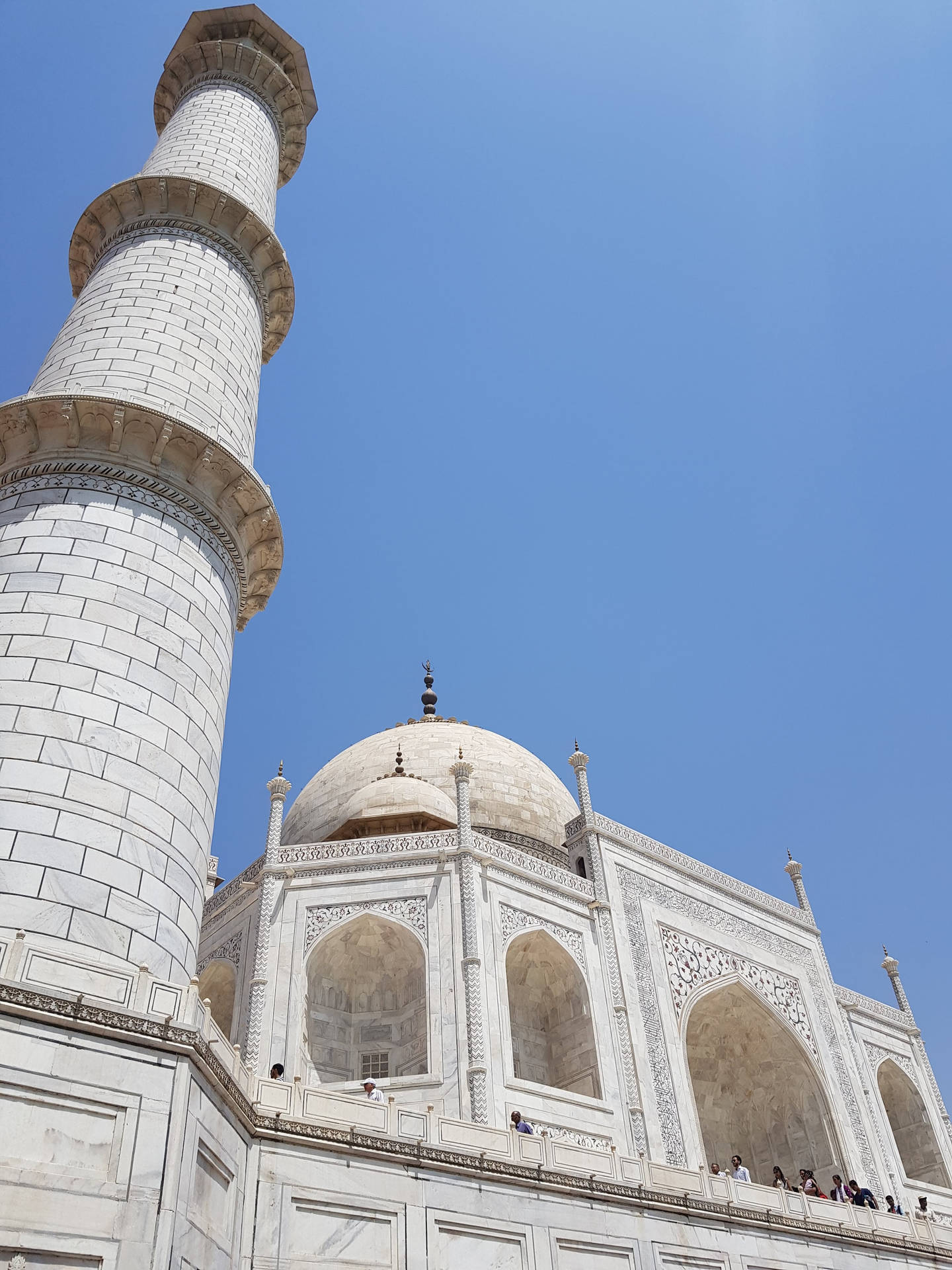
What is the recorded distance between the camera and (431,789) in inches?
868

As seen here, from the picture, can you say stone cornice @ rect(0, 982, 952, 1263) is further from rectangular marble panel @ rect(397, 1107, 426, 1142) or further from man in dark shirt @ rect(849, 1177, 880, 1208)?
man in dark shirt @ rect(849, 1177, 880, 1208)

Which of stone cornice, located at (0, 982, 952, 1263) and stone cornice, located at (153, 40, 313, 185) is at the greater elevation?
stone cornice, located at (153, 40, 313, 185)

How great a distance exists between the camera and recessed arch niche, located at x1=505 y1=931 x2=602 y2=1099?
1744 centimetres

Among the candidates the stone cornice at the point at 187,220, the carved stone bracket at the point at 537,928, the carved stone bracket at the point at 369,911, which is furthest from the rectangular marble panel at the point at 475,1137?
the stone cornice at the point at 187,220

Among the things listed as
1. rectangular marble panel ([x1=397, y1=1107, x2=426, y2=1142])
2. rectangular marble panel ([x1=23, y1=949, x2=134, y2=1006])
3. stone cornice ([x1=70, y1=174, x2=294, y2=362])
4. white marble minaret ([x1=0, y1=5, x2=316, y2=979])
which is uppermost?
stone cornice ([x1=70, y1=174, x2=294, y2=362])

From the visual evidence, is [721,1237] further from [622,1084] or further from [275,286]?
[275,286]

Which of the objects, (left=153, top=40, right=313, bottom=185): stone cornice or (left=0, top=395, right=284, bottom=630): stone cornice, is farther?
(left=153, top=40, right=313, bottom=185): stone cornice

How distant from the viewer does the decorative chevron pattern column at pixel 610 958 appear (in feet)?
55.2

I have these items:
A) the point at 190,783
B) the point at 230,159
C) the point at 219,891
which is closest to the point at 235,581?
the point at 190,783

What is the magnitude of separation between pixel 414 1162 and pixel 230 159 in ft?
39.5

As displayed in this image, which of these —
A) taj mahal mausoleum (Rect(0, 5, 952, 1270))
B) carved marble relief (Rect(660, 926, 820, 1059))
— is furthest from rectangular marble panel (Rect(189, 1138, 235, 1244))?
carved marble relief (Rect(660, 926, 820, 1059))

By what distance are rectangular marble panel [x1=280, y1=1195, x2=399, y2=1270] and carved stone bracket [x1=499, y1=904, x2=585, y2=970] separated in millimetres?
9661

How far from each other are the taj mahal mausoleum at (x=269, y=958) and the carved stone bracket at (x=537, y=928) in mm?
64

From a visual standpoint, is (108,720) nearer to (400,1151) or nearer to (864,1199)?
(400,1151)
